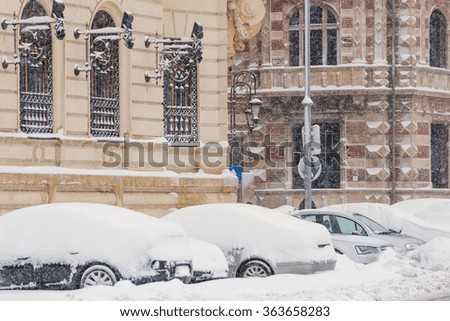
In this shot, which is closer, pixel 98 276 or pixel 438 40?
pixel 98 276

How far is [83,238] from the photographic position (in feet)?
59.8

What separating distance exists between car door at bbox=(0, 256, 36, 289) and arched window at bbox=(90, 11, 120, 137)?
835 cm

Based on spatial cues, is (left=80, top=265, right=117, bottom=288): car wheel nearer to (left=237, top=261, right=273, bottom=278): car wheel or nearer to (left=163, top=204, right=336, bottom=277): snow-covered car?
(left=163, top=204, right=336, bottom=277): snow-covered car

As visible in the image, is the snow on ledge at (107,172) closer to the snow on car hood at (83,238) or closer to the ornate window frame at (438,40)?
the snow on car hood at (83,238)

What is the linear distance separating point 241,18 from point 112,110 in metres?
5.80

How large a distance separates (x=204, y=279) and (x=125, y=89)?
26.5ft

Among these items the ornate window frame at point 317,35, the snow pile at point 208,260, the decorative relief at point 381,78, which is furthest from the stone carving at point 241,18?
the ornate window frame at point 317,35

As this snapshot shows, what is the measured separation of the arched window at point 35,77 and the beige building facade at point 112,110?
0.07 feet

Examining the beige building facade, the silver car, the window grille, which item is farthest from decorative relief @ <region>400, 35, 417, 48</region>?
the silver car

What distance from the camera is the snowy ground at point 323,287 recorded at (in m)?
17.1

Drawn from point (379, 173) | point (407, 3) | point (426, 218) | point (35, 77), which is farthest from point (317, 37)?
point (35, 77)

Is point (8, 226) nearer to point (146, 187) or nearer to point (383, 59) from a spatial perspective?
point (146, 187)

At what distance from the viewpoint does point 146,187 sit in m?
26.8

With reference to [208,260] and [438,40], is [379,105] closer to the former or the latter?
[438,40]
